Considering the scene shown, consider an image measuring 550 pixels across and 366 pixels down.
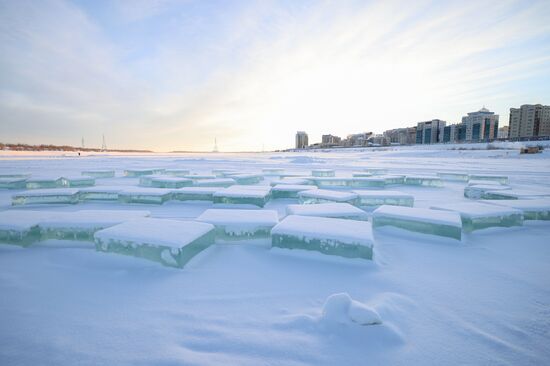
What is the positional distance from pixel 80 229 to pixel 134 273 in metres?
1.06

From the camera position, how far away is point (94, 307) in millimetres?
1590

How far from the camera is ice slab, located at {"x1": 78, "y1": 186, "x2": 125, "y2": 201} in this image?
4863mm

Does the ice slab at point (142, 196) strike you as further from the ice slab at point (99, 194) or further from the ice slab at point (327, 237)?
the ice slab at point (327, 237)

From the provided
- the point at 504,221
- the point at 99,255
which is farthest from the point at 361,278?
the point at 504,221

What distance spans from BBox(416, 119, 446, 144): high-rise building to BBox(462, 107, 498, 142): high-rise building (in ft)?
21.0

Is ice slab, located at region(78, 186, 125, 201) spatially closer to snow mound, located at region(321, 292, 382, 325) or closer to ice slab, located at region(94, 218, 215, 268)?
ice slab, located at region(94, 218, 215, 268)

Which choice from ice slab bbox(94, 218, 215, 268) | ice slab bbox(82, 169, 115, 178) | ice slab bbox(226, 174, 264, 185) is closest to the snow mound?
ice slab bbox(94, 218, 215, 268)

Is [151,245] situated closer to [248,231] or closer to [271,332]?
[248,231]

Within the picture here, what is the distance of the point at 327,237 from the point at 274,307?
34.1 inches

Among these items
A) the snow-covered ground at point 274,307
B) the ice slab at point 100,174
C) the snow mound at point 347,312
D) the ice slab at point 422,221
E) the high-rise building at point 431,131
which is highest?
the high-rise building at point 431,131

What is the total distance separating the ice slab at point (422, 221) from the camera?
287 cm

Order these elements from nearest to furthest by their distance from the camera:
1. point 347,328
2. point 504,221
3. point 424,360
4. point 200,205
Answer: point 424,360 → point 347,328 → point 504,221 → point 200,205

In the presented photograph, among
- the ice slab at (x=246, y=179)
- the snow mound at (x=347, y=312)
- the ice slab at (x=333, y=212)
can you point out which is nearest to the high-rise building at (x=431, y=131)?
the ice slab at (x=246, y=179)

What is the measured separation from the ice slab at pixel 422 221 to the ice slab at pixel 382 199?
0.99m
